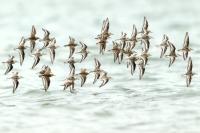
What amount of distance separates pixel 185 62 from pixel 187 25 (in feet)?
44.9

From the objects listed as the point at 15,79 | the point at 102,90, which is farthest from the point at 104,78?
the point at 15,79

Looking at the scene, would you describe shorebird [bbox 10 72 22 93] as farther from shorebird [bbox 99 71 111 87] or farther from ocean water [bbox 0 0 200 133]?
shorebird [bbox 99 71 111 87]

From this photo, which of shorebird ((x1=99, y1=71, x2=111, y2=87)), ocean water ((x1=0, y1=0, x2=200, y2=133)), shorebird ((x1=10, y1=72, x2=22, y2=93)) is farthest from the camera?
shorebird ((x1=99, y1=71, x2=111, y2=87))

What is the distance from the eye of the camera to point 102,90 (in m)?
60.2

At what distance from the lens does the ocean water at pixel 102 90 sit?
52.0m

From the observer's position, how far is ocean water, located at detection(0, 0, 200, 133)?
171 feet

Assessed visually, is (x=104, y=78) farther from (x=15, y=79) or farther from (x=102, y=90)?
(x=15, y=79)

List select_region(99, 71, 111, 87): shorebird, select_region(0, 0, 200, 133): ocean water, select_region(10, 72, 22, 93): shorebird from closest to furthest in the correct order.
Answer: select_region(10, 72, 22, 93): shorebird → select_region(0, 0, 200, 133): ocean water → select_region(99, 71, 111, 87): shorebird

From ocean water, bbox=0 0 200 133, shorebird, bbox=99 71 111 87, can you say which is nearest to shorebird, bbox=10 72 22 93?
ocean water, bbox=0 0 200 133

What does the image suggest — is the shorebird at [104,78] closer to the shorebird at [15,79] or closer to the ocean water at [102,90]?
the ocean water at [102,90]

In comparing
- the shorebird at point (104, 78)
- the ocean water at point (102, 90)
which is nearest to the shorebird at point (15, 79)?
the ocean water at point (102, 90)

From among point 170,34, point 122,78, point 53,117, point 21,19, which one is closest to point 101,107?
point 53,117

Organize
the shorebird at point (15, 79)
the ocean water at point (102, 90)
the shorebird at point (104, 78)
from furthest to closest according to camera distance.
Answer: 1. the shorebird at point (104, 78)
2. the ocean water at point (102, 90)
3. the shorebird at point (15, 79)

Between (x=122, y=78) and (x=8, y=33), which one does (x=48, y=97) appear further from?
(x=8, y=33)
